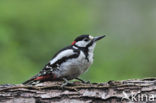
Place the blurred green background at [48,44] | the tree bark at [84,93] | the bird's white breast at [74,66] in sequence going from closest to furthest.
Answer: the tree bark at [84,93]
the bird's white breast at [74,66]
the blurred green background at [48,44]

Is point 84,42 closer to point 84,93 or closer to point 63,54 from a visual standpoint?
point 63,54

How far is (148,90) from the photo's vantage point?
4.28 meters

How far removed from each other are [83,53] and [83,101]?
0.89 m

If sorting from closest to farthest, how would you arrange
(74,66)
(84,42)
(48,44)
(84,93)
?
1. (84,93)
2. (74,66)
3. (84,42)
4. (48,44)

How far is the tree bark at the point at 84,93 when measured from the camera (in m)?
4.20

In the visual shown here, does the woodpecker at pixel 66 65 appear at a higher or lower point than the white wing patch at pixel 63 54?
lower

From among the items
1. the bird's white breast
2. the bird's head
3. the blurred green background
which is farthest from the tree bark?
the blurred green background

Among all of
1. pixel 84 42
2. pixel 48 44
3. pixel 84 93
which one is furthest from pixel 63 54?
pixel 48 44

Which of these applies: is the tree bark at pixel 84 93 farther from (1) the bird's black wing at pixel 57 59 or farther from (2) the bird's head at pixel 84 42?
(2) the bird's head at pixel 84 42

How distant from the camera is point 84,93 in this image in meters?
4.29

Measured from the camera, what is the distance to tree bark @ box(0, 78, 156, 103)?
13.8 feet

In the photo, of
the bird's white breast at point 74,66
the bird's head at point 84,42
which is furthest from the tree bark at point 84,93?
the bird's head at point 84,42

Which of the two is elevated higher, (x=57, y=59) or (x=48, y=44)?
(x=48, y=44)

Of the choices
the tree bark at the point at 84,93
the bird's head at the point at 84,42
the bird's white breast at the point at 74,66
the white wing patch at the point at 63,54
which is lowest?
the tree bark at the point at 84,93
